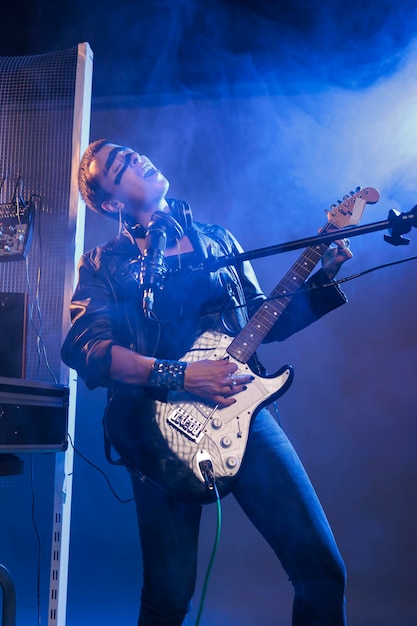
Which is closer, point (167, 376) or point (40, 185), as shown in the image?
point (167, 376)

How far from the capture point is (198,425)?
5.13 feet

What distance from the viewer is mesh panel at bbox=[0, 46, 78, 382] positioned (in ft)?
7.09

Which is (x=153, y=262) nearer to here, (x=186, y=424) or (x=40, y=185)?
(x=186, y=424)

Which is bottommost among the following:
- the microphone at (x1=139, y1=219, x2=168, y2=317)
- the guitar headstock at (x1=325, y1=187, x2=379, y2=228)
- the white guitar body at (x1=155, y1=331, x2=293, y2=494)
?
the white guitar body at (x1=155, y1=331, x2=293, y2=494)

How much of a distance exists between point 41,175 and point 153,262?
3.46ft

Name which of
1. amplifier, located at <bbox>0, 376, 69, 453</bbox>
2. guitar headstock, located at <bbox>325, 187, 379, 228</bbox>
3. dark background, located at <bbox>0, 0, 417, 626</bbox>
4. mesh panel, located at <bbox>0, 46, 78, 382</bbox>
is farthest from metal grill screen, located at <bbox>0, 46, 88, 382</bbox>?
guitar headstock, located at <bbox>325, 187, 379, 228</bbox>

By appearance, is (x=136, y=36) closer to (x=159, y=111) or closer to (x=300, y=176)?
(x=159, y=111)

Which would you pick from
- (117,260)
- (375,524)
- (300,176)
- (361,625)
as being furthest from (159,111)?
(361,625)

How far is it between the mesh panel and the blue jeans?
796 millimetres

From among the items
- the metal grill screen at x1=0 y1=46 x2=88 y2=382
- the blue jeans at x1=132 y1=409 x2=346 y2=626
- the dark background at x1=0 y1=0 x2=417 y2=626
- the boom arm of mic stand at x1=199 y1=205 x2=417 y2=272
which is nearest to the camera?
the boom arm of mic stand at x1=199 y1=205 x2=417 y2=272

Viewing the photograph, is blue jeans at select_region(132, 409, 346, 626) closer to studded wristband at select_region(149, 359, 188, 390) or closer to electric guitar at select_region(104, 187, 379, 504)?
electric guitar at select_region(104, 187, 379, 504)

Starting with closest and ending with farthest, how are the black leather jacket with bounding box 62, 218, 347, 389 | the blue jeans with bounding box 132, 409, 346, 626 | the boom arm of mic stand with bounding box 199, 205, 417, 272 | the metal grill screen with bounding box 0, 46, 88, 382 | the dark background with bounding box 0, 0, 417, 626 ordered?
the boom arm of mic stand with bounding box 199, 205, 417, 272 → the blue jeans with bounding box 132, 409, 346, 626 → the black leather jacket with bounding box 62, 218, 347, 389 → the metal grill screen with bounding box 0, 46, 88, 382 → the dark background with bounding box 0, 0, 417, 626

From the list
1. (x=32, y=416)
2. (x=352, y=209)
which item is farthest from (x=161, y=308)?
(x=352, y=209)

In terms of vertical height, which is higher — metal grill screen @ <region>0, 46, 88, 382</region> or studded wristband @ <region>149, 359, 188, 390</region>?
metal grill screen @ <region>0, 46, 88, 382</region>
